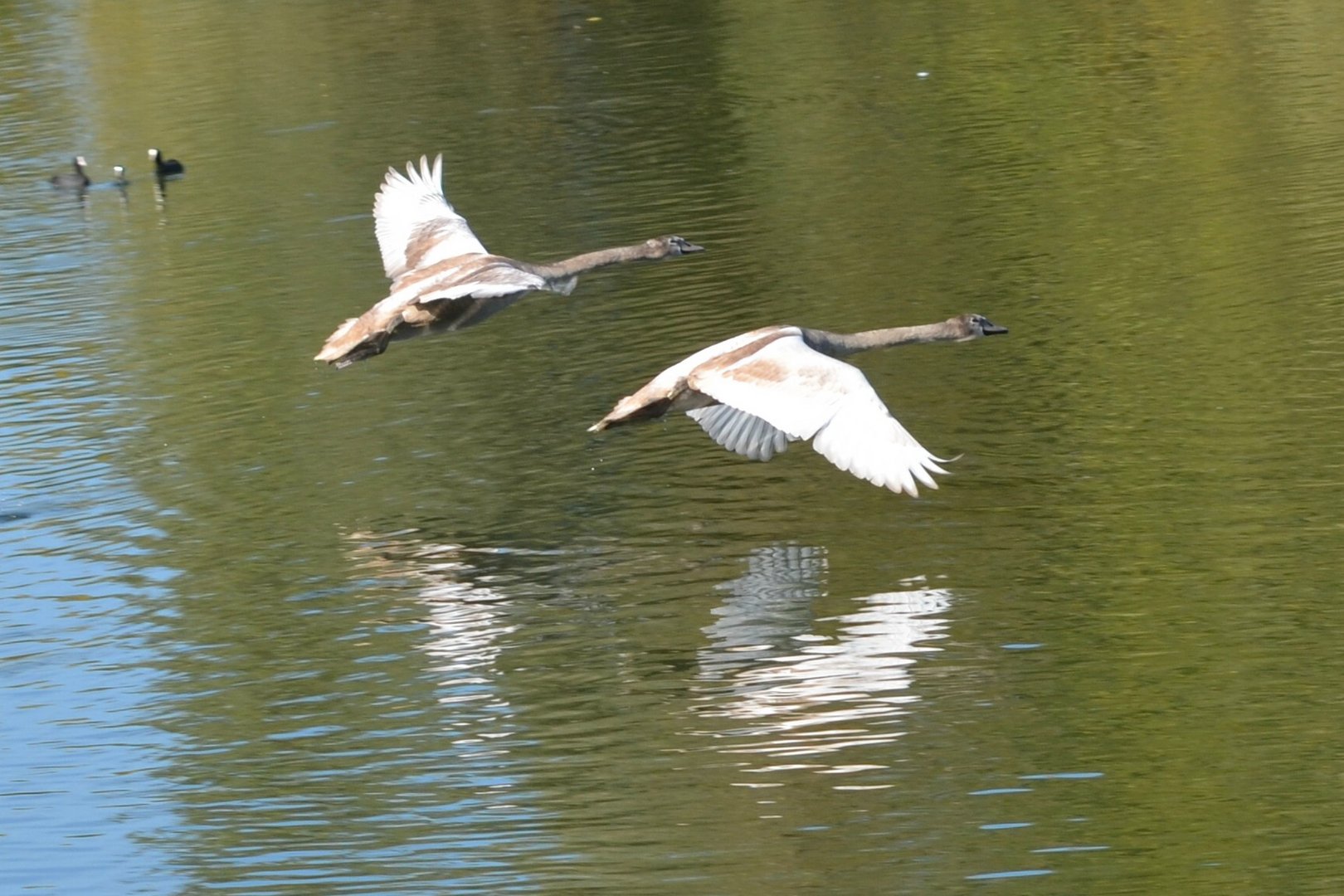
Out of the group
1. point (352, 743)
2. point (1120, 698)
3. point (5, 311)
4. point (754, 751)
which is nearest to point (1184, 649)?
point (1120, 698)

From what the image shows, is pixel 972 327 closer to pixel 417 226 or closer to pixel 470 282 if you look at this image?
pixel 470 282

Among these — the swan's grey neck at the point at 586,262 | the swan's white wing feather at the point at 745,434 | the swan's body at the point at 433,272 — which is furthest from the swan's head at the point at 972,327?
the swan's grey neck at the point at 586,262

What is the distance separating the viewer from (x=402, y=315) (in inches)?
621

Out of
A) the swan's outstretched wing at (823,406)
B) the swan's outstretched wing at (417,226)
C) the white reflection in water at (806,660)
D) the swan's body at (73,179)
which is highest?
the swan's body at (73,179)

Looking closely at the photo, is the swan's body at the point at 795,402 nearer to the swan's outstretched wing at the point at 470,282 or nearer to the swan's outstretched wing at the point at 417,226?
the swan's outstretched wing at the point at 470,282

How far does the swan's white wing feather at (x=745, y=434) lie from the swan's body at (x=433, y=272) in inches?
56.4

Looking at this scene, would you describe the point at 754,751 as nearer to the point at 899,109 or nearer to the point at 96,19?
the point at 899,109

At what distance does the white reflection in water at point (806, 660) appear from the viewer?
11.4m

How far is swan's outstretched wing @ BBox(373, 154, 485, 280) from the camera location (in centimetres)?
1720

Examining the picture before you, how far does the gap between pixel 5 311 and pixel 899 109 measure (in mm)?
11124

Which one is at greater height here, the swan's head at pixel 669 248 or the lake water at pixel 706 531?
the swan's head at pixel 669 248

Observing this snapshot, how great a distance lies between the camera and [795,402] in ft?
44.3

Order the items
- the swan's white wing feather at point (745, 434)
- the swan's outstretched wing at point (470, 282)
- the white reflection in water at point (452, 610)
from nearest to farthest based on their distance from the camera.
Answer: the white reflection in water at point (452, 610)
the swan's white wing feather at point (745, 434)
the swan's outstretched wing at point (470, 282)

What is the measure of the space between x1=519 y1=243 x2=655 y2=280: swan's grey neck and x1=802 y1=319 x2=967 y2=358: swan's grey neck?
74.3 inches
